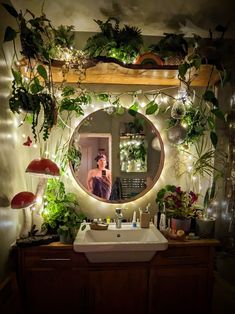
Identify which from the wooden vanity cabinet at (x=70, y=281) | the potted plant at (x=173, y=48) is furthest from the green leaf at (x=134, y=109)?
the wooden vanity cabinet at (x=70, y=281)

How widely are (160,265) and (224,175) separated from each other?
3.13ft

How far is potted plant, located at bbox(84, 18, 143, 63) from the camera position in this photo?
185cm

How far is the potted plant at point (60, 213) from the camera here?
5.75 ft

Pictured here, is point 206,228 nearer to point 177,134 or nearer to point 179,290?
point 179,290

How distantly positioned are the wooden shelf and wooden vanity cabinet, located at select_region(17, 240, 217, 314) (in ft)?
4.39

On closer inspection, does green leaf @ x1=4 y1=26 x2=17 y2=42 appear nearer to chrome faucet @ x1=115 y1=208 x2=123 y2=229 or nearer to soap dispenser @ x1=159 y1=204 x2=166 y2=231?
chrome faucet @ x1=115 y1=208 x2=123 y2=229

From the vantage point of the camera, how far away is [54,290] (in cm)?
173

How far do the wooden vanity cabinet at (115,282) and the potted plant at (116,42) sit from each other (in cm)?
152

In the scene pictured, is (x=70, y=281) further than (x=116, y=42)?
No

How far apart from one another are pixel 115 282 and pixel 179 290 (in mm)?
497

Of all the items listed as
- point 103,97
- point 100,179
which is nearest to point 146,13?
point 103,97

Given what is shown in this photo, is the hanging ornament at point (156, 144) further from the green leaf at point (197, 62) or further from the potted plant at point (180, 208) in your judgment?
the green leaf at point (197, 62)

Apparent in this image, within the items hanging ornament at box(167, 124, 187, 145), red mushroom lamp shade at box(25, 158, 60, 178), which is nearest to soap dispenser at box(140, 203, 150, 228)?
hanging ornament at box(167, 124, 187, 145)

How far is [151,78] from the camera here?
2.01 m
